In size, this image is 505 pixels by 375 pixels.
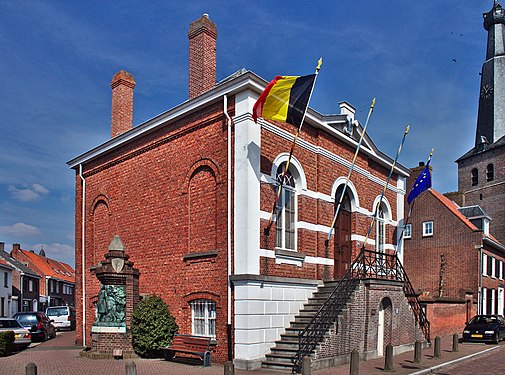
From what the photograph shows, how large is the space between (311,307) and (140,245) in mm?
6230

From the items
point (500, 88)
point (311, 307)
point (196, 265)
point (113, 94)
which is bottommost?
point (311, 307)

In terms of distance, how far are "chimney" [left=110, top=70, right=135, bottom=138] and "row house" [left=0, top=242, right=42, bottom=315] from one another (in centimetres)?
3336

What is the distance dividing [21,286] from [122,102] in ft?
122

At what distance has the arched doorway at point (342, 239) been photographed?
18.1 metres

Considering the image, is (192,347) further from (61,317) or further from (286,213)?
(61,317)

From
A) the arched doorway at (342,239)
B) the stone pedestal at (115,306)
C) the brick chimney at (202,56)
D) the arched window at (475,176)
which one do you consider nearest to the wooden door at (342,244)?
the arched doorway at (342,239)

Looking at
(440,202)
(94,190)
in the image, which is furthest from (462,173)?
(94,190)

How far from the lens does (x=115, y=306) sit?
15.6 meters

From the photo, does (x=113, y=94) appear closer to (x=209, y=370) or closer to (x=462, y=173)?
(x=209, y=370)

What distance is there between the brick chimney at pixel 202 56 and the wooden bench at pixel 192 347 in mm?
7908

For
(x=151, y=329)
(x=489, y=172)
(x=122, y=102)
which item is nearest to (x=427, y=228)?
(x=122, y=102)

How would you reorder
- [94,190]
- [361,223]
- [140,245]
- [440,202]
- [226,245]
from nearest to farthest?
[226,245]
[140,245]
[361,223]
[94,190]
[440,202]

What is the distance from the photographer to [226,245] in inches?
571

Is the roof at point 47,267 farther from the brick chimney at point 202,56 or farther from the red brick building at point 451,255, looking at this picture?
the brick chimney at point 202,56
